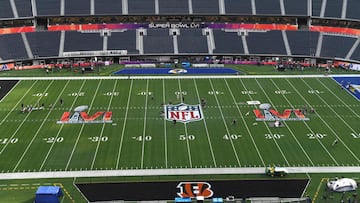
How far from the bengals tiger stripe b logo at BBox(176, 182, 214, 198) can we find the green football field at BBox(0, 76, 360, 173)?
3.14 meters

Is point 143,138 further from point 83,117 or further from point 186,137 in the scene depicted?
point 83,117

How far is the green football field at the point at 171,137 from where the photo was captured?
35.5 m

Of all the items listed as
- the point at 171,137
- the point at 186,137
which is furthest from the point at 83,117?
the point at 186,137

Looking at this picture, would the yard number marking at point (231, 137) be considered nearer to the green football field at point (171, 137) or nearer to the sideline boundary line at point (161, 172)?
the green football field at point (171, 137)

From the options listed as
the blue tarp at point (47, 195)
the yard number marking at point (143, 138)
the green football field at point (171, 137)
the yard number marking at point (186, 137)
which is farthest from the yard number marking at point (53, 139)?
the yard number marking at point (186, 137)

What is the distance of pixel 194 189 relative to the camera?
30828 mm

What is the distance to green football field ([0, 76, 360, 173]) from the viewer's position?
35.5 m

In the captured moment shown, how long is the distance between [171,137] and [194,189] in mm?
9858

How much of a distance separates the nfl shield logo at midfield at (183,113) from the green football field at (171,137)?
0.32m

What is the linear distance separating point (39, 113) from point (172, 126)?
14604mm

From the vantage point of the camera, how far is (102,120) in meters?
44.0

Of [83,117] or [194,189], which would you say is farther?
[83,117]

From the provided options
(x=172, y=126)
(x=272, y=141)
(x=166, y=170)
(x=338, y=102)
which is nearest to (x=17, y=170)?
(x=166, y=170)

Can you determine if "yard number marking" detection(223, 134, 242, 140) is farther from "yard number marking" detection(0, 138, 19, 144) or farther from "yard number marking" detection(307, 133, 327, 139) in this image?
"yard number marking" detection(0, 138, 19, 144)
